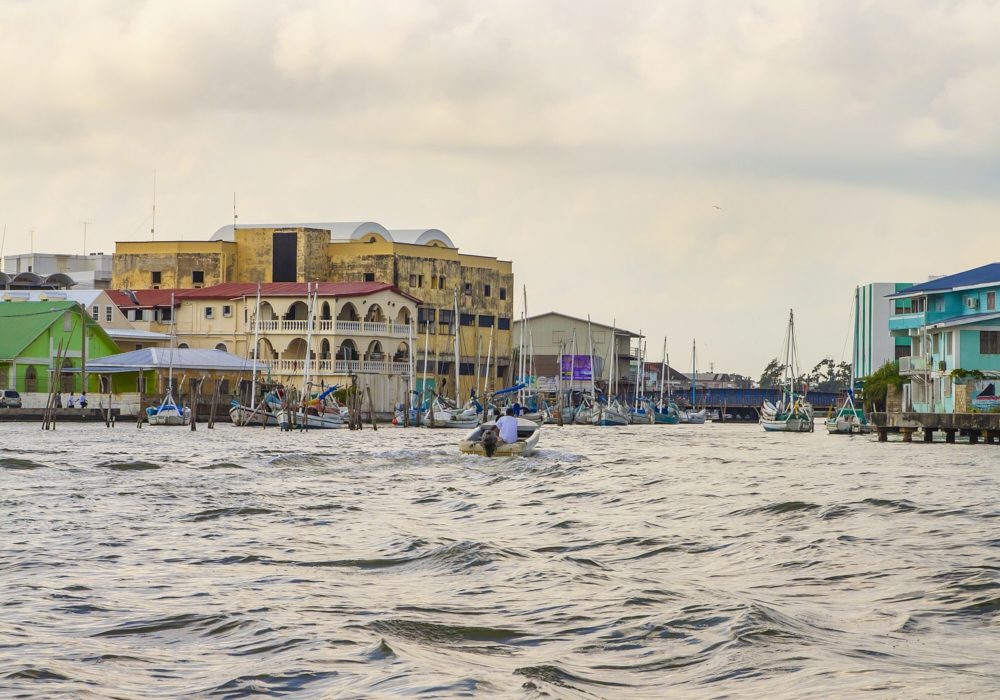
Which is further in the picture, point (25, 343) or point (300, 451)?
point (25, 343)

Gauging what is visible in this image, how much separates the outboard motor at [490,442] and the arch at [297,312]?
5070cm

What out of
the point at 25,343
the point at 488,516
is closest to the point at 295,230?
the point at 25,343

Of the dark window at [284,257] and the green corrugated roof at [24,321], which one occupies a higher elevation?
the dark window at [284,257]

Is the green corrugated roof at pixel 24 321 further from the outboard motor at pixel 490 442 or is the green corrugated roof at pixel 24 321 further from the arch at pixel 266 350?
the outboard motor at pixel 490 442

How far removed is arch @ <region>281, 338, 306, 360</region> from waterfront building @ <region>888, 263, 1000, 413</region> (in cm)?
3867

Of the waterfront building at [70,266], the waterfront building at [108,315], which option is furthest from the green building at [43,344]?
the waterfront building at [70,266]

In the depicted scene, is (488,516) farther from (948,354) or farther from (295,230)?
(295,230)

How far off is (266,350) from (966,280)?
45.3 m

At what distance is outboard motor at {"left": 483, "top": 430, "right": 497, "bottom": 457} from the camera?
111 feet

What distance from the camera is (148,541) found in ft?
45.6

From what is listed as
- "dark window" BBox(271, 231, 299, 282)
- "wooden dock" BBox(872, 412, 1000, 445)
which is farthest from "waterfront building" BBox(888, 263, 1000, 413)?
"dark window" BBox(271, 231, 299, 282)

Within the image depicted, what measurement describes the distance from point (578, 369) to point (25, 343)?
48801 mm

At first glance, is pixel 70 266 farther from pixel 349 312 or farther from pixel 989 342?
pixel 989 342

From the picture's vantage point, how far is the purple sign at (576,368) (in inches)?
4058
